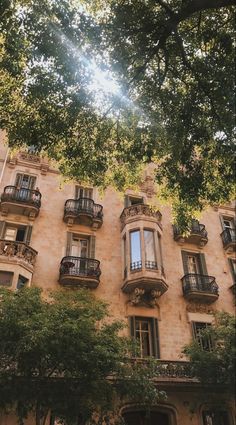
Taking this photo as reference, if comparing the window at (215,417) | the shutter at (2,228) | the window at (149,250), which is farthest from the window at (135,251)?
the window at (215,417)

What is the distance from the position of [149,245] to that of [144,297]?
2.85m

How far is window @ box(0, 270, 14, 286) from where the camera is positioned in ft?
52.9

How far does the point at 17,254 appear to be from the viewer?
1684 centimetres

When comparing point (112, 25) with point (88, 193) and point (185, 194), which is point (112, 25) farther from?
point (88, 193)

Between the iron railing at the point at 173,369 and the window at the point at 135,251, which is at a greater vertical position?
the window at the point at 135,251

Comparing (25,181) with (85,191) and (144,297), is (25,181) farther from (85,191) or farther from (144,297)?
(144,297)

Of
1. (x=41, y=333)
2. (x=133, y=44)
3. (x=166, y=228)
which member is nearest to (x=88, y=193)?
(x=166, y=228)

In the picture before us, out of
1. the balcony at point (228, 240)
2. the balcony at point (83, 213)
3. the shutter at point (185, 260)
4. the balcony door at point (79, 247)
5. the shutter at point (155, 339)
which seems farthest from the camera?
the balcony at point (228, 240)

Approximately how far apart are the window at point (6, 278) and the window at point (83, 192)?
22.4ft

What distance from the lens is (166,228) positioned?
72.0 feet

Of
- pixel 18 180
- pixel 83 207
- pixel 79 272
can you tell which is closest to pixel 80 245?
pixel 83 207

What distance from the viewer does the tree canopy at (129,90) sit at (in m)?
11.9

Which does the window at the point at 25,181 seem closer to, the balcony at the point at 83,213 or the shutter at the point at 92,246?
the balcony at the point at 83,213

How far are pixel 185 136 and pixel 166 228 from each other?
9595mm
